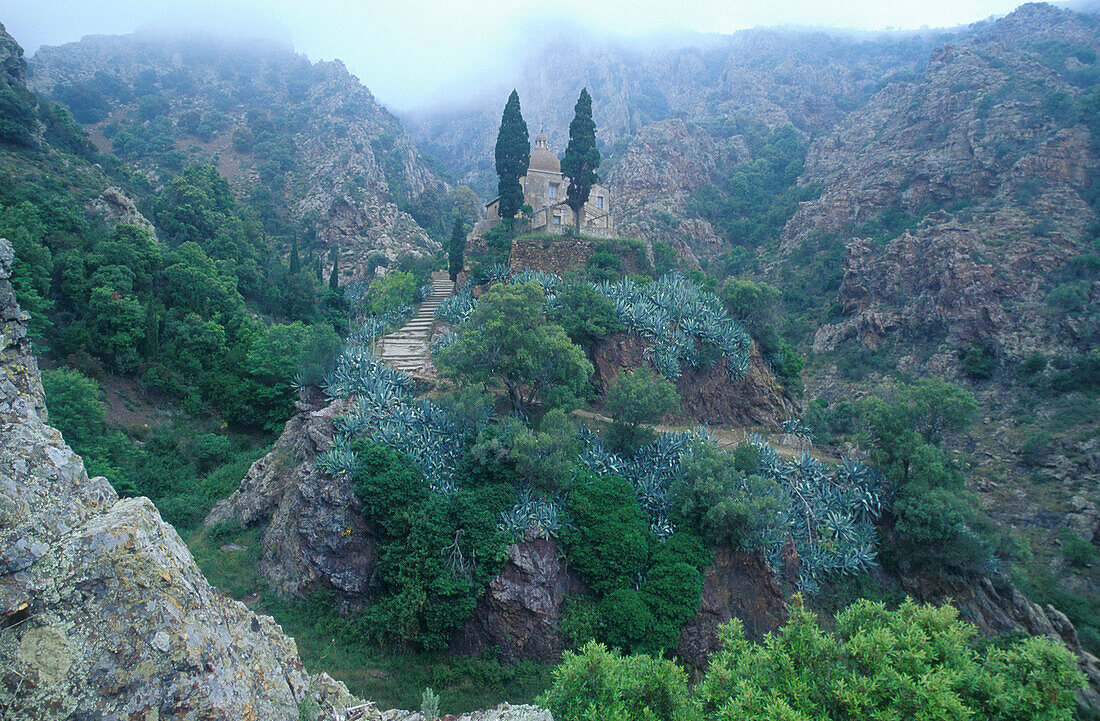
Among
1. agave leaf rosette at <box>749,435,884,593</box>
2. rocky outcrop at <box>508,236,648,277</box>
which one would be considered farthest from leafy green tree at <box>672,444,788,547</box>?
rocky outcrop at <box>508,236,648,277</box>

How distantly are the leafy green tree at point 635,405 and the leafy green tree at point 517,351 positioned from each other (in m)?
1.47

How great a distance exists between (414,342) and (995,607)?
26.3m

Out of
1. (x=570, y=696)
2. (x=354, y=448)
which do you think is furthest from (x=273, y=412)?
(x=570, y=696)

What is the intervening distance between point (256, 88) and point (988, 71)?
103 meters

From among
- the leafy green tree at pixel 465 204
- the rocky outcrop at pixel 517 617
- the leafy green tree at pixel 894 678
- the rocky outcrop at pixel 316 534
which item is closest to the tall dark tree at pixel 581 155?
the rocky outcrop at pixel 316 534

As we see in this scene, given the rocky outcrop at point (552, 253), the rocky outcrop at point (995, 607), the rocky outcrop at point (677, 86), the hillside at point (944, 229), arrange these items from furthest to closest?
the rocky outcrop at point (677, 86) → the rocky outcrop at point (552, 253) → the hillside at point (944, 229) → the rocky outcrop at point (995, 607)

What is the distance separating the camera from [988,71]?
169 feet

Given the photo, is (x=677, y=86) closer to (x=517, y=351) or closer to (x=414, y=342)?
(x=414, y=342)

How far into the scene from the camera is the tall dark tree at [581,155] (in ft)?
97.7

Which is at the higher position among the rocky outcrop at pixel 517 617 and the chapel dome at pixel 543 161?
the chapel dome at pixel 543 161

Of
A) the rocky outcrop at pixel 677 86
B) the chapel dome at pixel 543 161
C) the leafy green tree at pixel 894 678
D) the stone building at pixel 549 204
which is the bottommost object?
the leafy green tree at pixel 894 678

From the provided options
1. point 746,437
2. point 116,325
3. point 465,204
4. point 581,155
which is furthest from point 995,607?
point 465,204

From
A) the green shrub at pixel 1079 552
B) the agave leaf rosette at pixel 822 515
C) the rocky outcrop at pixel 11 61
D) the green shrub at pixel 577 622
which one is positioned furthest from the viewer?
the rocky outcrop at pixel 11 61

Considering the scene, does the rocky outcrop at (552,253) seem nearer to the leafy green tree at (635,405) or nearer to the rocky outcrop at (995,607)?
the leafy green tree at (635,405)
